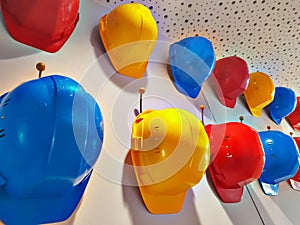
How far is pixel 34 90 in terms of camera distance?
1.46 ft

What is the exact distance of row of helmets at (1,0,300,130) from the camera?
578mm

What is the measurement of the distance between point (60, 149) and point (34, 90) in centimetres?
10

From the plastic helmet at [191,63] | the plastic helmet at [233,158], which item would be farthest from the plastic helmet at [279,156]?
the plastic helmet at [191,63]

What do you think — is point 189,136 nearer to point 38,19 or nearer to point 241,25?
point 38,19

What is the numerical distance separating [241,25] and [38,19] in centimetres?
72

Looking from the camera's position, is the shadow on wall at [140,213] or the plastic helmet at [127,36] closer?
the shadow on wall at [140,213]

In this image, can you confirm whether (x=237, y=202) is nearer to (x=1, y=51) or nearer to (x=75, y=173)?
(x=75, y=173)

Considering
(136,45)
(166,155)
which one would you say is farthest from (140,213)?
(136,45)

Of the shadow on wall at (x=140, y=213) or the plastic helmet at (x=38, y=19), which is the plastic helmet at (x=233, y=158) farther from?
the plastic helmet at (x=38, y=19)

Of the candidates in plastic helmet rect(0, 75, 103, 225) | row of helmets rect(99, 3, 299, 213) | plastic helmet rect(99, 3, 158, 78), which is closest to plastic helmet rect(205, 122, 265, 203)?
row of helmets rect(99, 3, 299, 213)

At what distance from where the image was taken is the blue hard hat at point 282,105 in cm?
124

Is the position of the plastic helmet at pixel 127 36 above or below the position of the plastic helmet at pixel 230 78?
above

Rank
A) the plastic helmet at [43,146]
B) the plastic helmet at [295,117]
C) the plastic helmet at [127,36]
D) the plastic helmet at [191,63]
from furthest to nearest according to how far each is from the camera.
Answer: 1. the plastic helmet at [295,117]
2. the plastic helmet at [191,63]
3. the plastic helmet at [127,36]
4. the plastic helmet at [43,146]

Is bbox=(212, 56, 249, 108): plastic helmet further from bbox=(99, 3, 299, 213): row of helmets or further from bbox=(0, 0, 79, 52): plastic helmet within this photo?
bbox=(0, 0, 79, 52): plastic helmet
